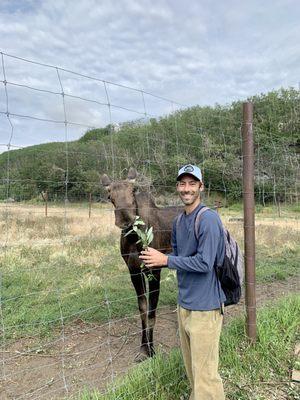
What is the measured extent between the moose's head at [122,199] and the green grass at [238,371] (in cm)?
149

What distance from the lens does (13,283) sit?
762cm

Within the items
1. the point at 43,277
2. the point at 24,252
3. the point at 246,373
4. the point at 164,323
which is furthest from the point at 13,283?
the point at 246,373

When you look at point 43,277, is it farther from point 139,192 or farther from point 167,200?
point 139,192

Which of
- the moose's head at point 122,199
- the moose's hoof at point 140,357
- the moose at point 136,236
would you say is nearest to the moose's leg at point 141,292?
the moose at point 136,236

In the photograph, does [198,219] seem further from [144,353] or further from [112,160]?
[112,160]

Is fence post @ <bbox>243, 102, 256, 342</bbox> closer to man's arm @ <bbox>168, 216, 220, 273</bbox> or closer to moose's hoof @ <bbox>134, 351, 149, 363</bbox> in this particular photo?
moose's hoof @ <bbox>134, 351, 149, 363</bbox>

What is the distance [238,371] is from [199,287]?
1.56 metres

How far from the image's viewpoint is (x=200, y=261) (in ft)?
9.11

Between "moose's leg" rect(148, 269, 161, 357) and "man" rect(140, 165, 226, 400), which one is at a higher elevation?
"man" rect(140, 165, 226, 400)

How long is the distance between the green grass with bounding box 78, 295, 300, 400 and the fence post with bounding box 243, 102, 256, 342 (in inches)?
8.6

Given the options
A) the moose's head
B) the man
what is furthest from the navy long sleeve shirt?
the moose's head

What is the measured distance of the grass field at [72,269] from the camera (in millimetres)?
5859

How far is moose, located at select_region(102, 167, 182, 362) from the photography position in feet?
14.5

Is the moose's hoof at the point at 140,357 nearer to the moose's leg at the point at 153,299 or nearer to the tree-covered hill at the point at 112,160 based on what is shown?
the moose's leg at the point at 153,299
